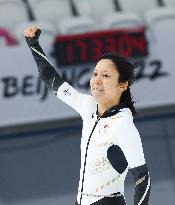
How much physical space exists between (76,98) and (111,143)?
0.34 meters

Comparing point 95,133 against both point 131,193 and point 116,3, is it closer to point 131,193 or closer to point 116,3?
point 131,193

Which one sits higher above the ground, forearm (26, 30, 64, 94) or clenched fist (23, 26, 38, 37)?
clenched fist (23, 26, 38, 37)

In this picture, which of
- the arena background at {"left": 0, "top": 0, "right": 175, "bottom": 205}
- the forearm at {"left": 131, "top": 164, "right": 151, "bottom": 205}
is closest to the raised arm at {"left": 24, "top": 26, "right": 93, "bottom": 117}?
the forearm at {"left": 131, "top": 164, "right": 151, "bottom": 205}

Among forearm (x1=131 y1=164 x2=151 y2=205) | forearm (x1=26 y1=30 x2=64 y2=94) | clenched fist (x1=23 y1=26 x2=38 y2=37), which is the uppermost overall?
clenched fist (x1=23 y1=26 x2=38 y2=37)

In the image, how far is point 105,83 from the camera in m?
2.44

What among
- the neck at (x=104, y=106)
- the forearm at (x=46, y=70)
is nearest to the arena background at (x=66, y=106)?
the forearm at (x=46, y=70)

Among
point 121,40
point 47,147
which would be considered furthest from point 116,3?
point 47,147

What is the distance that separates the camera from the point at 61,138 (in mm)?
5867

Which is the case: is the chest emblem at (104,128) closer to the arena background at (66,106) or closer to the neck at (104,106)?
the neck at (104,106)

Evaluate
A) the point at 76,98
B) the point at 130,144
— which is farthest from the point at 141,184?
the point at 76,98

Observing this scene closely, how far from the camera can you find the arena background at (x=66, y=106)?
17.9ft

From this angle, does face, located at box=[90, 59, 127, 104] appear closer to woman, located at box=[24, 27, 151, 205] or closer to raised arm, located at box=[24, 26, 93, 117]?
woman, located at box=[24, 27, 151, 205]

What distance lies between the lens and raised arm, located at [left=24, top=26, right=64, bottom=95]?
276cm

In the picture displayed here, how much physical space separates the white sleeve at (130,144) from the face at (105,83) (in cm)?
14
